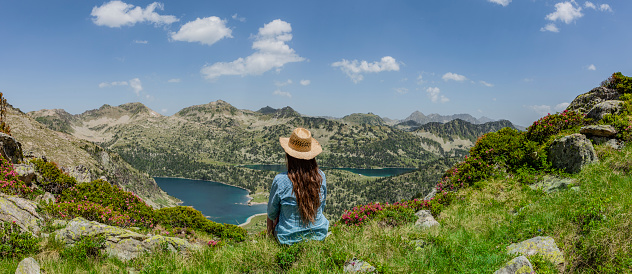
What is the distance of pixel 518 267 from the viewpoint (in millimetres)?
5234

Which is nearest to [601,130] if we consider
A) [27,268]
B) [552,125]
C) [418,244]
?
[552,125]

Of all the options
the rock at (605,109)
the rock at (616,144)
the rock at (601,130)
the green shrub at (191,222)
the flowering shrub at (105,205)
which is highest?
the rock at (605,109)

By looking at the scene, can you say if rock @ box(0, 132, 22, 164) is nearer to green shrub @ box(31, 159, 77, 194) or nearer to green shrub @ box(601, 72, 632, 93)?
green shrub @ box(31, 159, 77, 194)

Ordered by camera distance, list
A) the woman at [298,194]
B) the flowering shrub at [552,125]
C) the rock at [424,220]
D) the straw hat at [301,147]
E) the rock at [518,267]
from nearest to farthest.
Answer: the rock at [518,267], the straw hat at [301,147], the woman at [298,194], the rock at [424,220], the flowering shrub at [552,125]

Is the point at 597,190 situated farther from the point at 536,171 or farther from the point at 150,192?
the point at 150,192

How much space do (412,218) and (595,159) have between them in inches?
298

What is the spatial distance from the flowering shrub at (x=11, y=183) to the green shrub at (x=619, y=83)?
30.3 m

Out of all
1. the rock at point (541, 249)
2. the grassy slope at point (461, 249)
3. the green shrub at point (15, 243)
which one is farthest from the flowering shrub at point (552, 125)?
the green shrub at point (15, 243)

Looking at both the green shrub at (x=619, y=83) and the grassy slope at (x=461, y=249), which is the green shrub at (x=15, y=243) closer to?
the grassy slope at (x=461, y=249)

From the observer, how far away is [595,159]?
437 inches

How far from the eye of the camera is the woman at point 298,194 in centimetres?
582

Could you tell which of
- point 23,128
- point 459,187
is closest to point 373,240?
point 459,187

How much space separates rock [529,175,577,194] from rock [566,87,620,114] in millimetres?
7619

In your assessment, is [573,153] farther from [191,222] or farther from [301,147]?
[191,222]
